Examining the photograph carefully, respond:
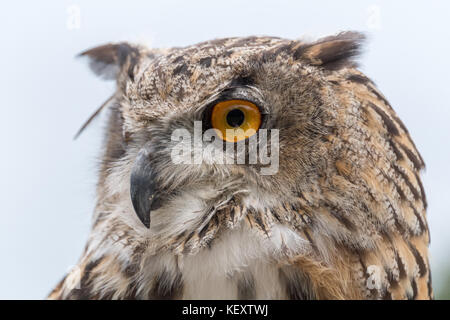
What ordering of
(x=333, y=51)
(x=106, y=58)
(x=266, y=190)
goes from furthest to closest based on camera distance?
(x=106, y=58) → (x=333, y=51) → (x=266, y=190)

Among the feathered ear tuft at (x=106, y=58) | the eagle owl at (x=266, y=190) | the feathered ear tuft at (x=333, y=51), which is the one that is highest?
the feathered ear tuft at (x=106, y=58)

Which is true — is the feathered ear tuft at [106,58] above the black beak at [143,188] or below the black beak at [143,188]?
above

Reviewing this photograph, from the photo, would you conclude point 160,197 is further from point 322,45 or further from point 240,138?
point 322,45

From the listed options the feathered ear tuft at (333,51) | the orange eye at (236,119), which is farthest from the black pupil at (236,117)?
the feathered ear tuft at (333,51)

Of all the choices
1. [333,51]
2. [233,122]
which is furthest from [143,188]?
[333,51]

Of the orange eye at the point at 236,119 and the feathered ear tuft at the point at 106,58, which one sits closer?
the orange eye at the point at 236,119

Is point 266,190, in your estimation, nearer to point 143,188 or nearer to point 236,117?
point 236,117

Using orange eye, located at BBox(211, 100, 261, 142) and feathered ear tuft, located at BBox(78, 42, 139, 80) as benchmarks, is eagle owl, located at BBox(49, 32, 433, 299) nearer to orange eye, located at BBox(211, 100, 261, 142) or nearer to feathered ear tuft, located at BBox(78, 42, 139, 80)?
orange eye, located at BBox(211, 100, 261, 142)

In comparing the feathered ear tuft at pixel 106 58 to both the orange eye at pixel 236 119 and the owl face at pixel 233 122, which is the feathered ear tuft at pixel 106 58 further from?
the orange eye at pixel 236 119
